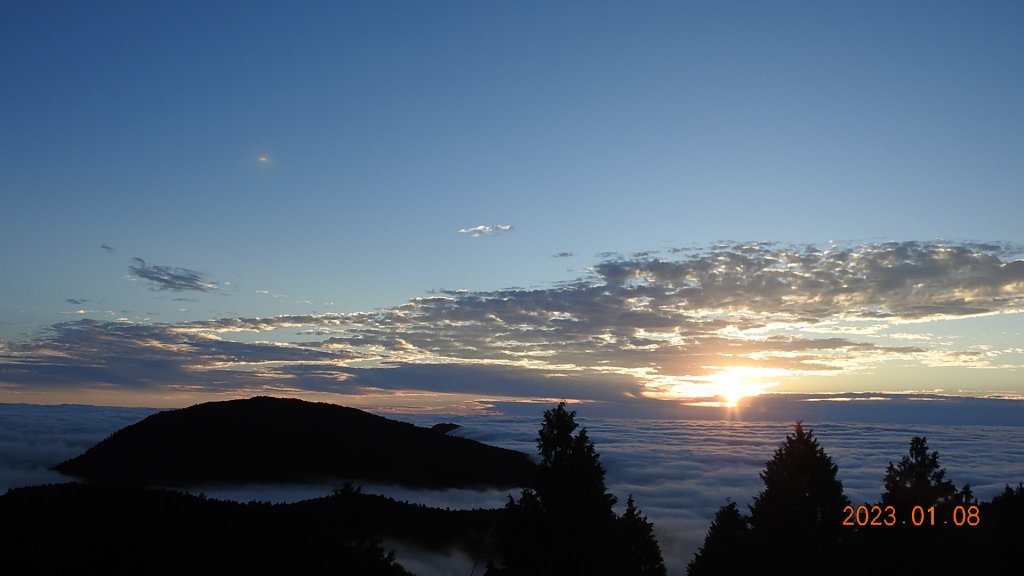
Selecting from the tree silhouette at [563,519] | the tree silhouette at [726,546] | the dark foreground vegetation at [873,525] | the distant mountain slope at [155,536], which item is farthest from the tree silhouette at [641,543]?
the distant mountain slope at [155,536]

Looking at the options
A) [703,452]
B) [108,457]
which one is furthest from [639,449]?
[108,457]

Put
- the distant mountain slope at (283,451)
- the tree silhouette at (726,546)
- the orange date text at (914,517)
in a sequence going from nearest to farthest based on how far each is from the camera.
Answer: the orange date text at (914,517)
the tree silhouette at (726,546)
the distant mountain slope at (283,451)

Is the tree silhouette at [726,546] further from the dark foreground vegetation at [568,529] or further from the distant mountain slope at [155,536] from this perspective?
the distant mountain slope at [155,536]

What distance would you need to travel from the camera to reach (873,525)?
27.4 metres

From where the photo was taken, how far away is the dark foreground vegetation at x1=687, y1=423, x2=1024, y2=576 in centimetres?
2511

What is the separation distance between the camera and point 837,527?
26.8 meters

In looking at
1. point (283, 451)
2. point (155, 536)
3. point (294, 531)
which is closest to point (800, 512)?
point (294, 531)

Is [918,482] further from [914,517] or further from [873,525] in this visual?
[873,525]

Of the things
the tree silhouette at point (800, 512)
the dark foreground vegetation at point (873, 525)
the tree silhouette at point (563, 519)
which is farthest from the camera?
the tree silhouette at point (800, 512)

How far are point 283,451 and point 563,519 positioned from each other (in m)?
111

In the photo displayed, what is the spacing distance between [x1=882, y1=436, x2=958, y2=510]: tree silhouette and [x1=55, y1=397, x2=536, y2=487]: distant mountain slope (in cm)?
9681

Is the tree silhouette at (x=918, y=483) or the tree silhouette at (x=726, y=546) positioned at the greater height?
the tree silhouette at (x=918, y=483)

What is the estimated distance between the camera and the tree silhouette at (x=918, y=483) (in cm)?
2902

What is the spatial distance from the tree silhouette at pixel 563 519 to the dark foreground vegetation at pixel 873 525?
9.21 metres
